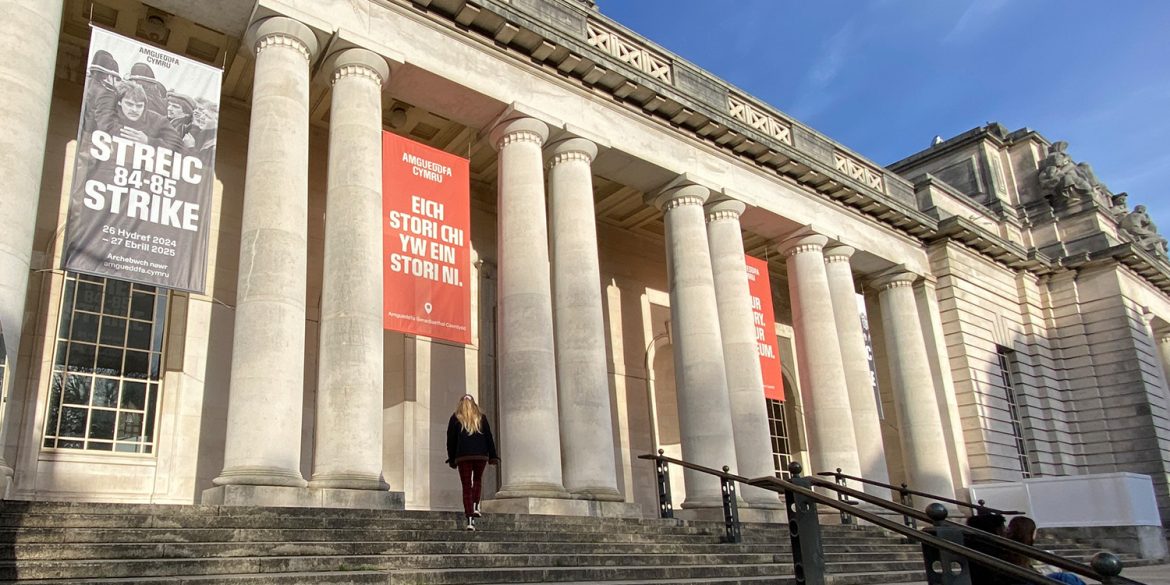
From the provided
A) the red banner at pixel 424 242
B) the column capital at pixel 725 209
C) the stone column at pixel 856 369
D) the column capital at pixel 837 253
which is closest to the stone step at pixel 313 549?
the red banner at pixel 424 242

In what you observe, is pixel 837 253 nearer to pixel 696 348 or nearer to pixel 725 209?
pixel 725 209

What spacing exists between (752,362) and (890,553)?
494 cm

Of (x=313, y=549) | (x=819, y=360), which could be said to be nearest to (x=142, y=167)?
(x=313, y=549)

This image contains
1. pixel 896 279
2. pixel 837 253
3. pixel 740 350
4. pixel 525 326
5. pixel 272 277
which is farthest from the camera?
pixel 896 279

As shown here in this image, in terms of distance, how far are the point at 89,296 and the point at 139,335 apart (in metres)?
0.95

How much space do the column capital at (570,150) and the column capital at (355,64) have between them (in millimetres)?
3697

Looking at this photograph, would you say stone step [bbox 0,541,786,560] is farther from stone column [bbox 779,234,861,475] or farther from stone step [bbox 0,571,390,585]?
stone column [bbox 779,234,861,475]

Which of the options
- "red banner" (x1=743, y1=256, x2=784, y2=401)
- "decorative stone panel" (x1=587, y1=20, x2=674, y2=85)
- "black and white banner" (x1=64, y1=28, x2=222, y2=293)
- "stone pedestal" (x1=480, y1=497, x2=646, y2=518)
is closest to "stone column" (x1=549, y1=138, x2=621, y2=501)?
"stone pedestal" (x1=480, y1=497, x2=646, y2=518)

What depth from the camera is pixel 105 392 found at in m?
13.0

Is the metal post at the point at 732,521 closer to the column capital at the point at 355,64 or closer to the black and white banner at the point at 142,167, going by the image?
the black and white banner at the point at 142,167

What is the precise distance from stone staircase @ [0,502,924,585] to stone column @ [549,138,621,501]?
6.67 ft

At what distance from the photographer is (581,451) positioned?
13438 mm

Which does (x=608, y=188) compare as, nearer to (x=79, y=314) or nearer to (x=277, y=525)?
(x=79, y=314)

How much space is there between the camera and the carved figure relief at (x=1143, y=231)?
29141 mm
